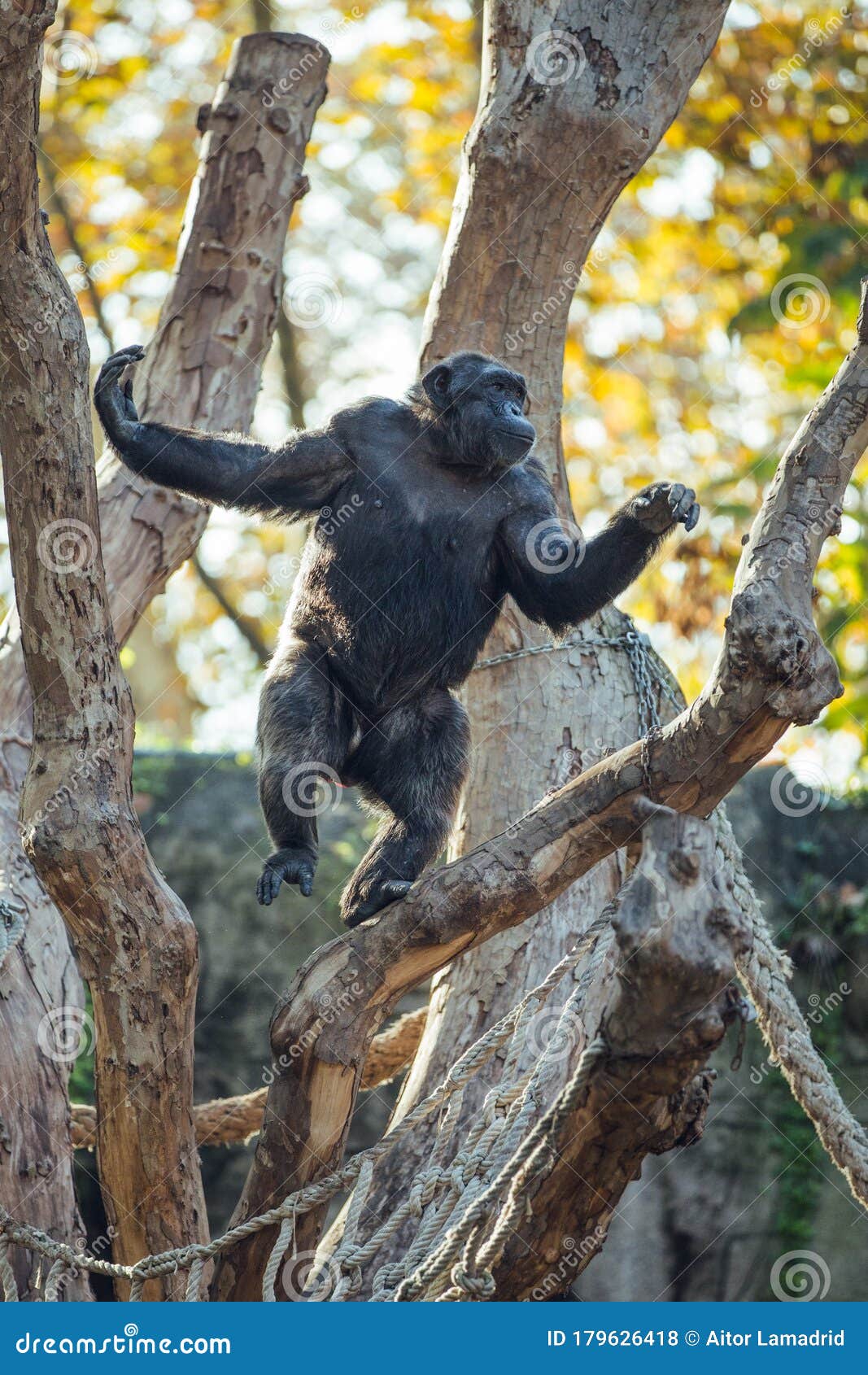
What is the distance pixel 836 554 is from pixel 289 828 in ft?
20.5

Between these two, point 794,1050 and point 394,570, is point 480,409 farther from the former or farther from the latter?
point 794,1050

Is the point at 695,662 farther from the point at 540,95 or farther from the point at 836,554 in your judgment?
the point at 540,95

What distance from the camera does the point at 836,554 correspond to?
396 inches

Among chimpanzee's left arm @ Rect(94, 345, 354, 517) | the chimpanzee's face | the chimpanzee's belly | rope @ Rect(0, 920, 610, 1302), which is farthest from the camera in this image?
the chimpanzee's face

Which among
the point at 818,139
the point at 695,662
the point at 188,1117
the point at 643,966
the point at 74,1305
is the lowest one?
the point at 74,1305

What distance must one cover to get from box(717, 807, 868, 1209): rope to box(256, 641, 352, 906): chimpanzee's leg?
5.29 feet

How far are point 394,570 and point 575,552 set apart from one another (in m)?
0.76

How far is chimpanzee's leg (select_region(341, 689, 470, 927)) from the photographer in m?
5.21

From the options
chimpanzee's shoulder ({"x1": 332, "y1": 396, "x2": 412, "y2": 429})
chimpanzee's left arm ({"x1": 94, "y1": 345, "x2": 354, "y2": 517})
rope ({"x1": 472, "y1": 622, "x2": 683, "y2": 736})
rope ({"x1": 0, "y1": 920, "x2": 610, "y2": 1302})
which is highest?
chimpanzee's shoulder ({"x1": 332, "y1": 396, "x2": 412, "y2": 429})

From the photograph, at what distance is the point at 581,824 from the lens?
13.9 ft

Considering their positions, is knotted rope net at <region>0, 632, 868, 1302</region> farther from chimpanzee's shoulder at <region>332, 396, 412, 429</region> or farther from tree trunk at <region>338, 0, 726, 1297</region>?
chimpanzee's shoulder at <region>332, 396, 412, 429</region>

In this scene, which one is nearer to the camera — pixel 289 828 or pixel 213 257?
pixel 289 828

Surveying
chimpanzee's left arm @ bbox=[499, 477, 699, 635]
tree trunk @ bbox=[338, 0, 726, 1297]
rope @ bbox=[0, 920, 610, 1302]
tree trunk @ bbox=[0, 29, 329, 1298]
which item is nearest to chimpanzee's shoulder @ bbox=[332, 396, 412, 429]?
chimpanzee's left arm @ bbox=[499, 477, 699, 635]

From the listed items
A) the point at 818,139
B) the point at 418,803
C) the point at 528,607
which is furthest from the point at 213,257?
the point at 818,139
